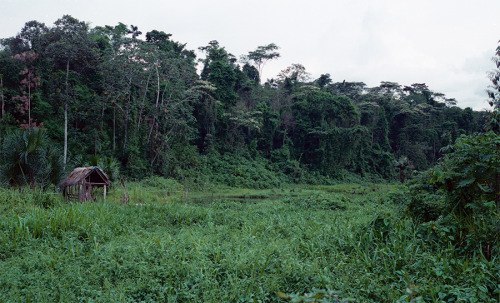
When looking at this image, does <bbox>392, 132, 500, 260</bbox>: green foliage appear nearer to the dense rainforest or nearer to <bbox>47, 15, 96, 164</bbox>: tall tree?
the dense rainforest

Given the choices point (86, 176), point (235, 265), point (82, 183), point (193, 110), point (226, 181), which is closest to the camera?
point (235, 265)

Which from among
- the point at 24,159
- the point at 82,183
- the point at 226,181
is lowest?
the point at 226,181

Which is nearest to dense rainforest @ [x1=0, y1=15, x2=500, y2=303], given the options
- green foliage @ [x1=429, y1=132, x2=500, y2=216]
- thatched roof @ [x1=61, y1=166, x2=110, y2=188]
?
green foliage @ [x1=429, y1=132, x2=500, y2=216]

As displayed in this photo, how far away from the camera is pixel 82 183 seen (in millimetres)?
11172

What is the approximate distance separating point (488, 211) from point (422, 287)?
1.55 meters

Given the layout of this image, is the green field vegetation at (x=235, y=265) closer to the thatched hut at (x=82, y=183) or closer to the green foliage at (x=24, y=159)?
the thatched hut at (x=82, y=183)

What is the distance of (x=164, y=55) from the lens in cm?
2227

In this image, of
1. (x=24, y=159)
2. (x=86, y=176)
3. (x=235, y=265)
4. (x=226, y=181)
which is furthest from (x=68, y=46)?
(x=235, y=265)

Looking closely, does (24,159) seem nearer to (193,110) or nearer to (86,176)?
(86,176)

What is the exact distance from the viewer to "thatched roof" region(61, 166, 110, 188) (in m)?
11.4

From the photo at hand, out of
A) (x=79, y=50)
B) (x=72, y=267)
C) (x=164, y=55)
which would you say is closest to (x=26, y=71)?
(x=79, y=50)

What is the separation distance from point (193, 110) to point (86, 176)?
55.3 feet

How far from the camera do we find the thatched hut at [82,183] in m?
11.2

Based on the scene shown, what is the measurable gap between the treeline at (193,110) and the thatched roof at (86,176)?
8.27 feet
